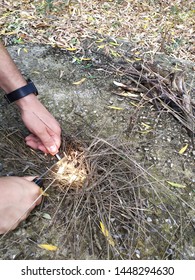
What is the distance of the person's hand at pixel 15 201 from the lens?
114cm

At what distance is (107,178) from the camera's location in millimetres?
1337

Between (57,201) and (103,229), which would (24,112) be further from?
(103,229)

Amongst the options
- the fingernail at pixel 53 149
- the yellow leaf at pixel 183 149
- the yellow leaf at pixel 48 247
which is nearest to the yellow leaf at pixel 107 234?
the yellow leaf at pixel 48 247

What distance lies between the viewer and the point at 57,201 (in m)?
1.30

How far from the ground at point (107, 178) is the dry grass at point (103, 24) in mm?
379

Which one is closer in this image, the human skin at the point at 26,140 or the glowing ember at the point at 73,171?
the human skin at the point at 26,140

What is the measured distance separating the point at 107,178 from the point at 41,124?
1.22 feet

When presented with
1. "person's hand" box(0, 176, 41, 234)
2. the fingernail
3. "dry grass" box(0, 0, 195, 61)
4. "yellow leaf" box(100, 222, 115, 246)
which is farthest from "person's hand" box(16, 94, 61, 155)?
"dry grass" box(0, 0, 195, 61)

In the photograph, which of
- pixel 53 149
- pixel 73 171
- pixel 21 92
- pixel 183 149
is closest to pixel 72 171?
pixel 73 171

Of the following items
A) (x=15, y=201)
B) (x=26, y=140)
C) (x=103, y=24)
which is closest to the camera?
(x=15, y=201)

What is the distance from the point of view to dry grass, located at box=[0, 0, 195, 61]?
2.13 metres

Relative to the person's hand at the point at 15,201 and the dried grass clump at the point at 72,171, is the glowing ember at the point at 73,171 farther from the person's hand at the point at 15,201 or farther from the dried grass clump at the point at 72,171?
the person's hand at the point at 15,201

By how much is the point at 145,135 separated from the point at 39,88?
0.65 meters

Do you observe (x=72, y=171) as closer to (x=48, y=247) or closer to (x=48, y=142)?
(x=48, y=142)
